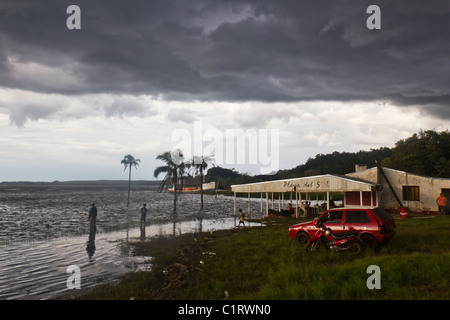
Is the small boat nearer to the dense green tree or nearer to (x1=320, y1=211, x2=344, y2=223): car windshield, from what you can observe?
the dense green tree

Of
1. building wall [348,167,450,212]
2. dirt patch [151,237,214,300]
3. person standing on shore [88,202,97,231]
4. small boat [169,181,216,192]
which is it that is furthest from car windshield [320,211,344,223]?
small boat [169,181,216,192]

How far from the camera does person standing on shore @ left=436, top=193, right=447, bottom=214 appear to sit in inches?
962

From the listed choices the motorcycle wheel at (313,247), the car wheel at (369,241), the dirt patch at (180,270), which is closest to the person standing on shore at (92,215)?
the dirt patch at (180,270)

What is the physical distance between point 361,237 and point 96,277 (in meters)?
10.8

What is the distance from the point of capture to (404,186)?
28.1 metres

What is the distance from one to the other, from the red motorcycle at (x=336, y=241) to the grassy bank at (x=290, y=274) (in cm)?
39

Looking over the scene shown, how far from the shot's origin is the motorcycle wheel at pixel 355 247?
1195 centimetres

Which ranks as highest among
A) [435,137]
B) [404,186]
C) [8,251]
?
[435,137]

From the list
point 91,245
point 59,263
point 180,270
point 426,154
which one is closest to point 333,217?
point 180,270

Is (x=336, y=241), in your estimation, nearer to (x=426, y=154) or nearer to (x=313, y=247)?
(x=313, y=247)
